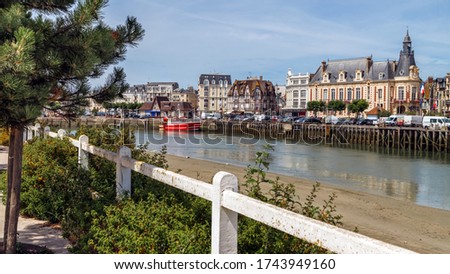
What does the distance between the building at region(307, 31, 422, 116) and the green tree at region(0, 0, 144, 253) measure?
91808 mm

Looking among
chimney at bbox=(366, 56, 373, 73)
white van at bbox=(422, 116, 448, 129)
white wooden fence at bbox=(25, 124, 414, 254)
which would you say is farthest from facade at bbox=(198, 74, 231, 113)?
white wooden fence at bbox=(25, 124, 414, 254)

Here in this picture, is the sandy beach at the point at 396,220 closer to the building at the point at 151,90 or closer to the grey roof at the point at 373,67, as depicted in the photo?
the grey roof at the point at 373,67

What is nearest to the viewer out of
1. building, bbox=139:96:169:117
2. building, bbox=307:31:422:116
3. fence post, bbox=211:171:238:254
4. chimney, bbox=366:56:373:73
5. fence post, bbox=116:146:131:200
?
fence post, bbox=211:171:238:254

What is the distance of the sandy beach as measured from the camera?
1178cm

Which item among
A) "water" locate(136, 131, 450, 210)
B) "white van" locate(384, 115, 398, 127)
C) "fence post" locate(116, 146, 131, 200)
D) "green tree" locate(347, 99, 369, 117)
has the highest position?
"green tree" locate(347, 99, 369, 117)

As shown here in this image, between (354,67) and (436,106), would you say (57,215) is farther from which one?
(436,106)

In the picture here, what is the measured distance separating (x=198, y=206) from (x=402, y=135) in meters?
56.9

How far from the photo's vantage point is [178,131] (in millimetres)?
86625

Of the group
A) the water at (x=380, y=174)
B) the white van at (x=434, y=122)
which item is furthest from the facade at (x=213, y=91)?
the water at (x=380, y=174)

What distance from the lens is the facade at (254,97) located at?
132 m

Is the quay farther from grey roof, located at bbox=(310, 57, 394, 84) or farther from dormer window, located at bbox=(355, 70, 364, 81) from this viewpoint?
grey roof, located at bbox=(310, 57, 394, 84)

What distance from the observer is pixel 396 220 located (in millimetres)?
14383

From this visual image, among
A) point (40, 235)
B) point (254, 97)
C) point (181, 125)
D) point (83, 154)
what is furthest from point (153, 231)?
point (254, 97)

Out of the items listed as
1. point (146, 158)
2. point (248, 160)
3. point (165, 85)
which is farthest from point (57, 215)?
point (165, 85)
